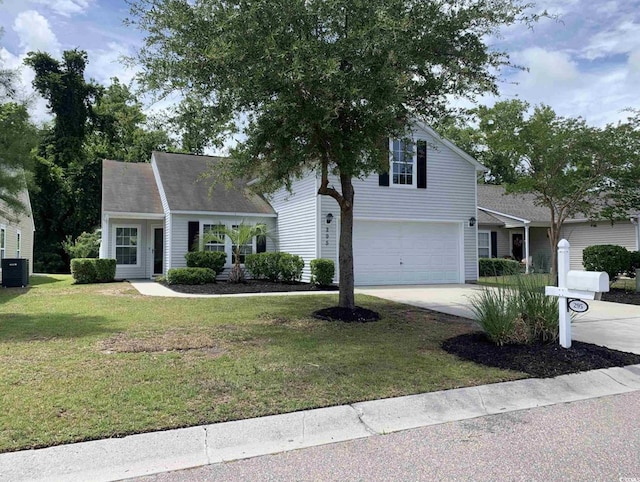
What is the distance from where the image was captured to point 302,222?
655 inches

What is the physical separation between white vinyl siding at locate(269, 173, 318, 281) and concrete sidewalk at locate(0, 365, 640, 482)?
10800 millimetres

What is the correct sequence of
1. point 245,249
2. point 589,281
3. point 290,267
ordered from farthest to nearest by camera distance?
point 245,249 → point 290,267 → point 589,281

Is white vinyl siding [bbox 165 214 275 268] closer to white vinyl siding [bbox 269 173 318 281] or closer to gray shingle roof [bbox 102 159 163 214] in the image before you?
gray shingle roof [bbox 102 159 163 214]

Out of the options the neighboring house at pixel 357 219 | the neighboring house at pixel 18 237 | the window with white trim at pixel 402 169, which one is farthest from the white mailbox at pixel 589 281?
the neighboring house at pixel 18 237

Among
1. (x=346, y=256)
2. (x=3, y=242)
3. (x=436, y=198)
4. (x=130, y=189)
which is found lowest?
(x=346, y=256)

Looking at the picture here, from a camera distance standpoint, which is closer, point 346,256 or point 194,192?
point 346,256

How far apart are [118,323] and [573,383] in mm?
7070

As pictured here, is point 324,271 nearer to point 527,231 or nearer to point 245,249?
point 245,249

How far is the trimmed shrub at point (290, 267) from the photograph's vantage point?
1581 cm

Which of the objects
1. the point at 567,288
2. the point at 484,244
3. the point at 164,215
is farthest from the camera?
the point at 484,244

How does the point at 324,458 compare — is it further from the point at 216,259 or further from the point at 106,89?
the point at 106,89

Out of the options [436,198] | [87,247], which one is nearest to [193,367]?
[436,198]

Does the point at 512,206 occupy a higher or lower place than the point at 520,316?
higher

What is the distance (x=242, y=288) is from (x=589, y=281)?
33.9 ft
